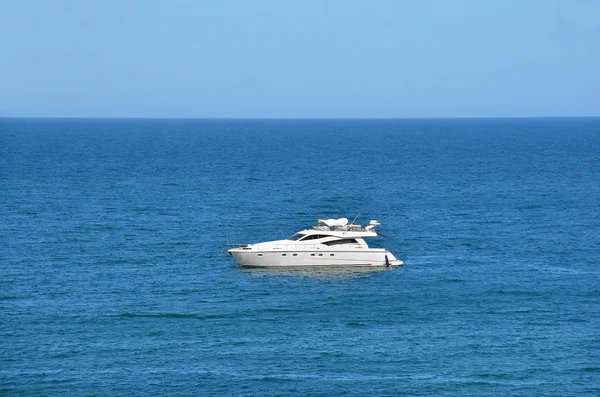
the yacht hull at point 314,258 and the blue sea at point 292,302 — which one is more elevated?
the yacht hull at point 314,258

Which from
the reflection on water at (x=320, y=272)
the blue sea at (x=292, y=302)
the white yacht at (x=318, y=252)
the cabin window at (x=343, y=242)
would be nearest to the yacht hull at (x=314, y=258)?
the white yacht at (x=318, y=252)

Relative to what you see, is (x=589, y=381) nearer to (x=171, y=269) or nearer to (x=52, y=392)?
(x=52, y=392)

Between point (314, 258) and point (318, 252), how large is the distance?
73 cm

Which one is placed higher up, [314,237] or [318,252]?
[314,237]

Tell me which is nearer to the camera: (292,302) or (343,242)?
(292,302)

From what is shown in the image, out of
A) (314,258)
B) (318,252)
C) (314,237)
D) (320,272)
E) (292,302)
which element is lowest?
(292,302)

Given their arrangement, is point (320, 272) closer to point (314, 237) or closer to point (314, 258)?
point (314, 258)

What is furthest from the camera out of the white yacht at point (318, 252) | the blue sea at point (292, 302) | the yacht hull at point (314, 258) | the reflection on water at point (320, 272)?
the white yacht at point (318, 252)

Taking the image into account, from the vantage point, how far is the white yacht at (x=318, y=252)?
10069cm

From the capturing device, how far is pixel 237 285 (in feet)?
309

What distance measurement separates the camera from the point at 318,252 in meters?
102

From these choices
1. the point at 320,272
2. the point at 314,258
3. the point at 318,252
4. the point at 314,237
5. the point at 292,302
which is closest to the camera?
the point at 292,302

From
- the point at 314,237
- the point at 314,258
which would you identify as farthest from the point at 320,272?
the point at 314,237

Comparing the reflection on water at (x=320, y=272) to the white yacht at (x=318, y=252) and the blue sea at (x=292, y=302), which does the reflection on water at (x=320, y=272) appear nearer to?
the blue sea at (x=292, y=302)
